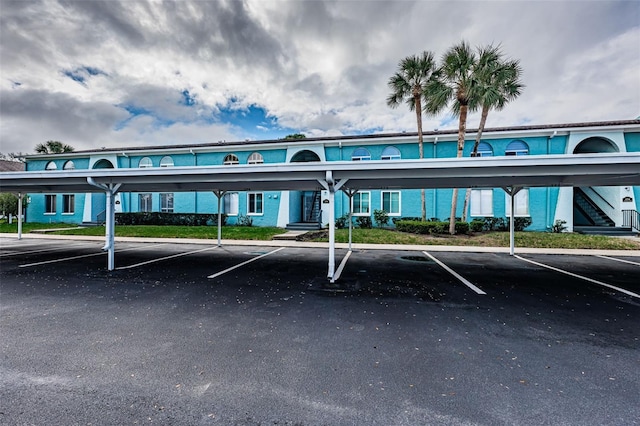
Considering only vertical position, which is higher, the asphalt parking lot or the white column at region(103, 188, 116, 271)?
the white column at region(103, 188, 116, 271)

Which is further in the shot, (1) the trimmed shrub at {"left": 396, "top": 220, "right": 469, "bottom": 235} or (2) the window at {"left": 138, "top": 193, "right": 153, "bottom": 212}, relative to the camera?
(2) the window at {"left": 138, "top": 193, "right": 153, "bottom": 212}

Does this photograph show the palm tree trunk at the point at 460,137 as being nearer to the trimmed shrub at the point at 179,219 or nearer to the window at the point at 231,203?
the window at the point at 231,203

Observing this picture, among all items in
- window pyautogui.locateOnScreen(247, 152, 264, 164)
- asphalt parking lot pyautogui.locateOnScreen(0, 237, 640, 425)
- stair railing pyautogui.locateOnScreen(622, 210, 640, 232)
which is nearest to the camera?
asphalt parking lot pyautogui.locateOnScreen(0, 237, 640, 425)

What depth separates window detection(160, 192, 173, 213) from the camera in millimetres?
21328

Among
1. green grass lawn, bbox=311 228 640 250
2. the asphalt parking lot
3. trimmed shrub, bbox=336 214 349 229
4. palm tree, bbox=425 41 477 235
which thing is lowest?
the asphalt parking lot

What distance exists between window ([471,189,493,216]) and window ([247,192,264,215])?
13.9 metres

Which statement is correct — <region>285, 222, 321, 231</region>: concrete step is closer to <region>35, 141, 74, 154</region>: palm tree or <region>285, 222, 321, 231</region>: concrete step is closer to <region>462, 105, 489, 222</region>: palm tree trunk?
<region>462, 105, 489, 222</region>: palm tree trunk

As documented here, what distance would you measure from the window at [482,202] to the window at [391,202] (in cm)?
454

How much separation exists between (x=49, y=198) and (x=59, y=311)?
2609cm

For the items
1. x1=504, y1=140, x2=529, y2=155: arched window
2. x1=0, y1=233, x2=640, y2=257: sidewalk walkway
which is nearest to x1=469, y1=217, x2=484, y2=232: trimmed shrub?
x1=0, y1=233, x2=640, y2=257: sidewalk walkway

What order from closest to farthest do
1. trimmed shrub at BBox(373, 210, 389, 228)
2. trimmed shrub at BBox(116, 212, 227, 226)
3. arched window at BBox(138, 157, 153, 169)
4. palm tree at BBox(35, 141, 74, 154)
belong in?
trimmed shrub at BBox(373, 210, 389, 228), trimmed shrub at BBox(116, 212, 227, 226), arched window at BBox(138, 157, 153, 169), palm tree at BBox(35, 141, 74, 154)

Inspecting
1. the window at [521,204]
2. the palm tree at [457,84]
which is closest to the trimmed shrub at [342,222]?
the palm tree at [457,84]

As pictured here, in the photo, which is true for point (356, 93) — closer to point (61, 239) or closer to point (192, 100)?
point (192, 100)

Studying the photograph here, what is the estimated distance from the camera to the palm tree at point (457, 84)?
46.7 feet
